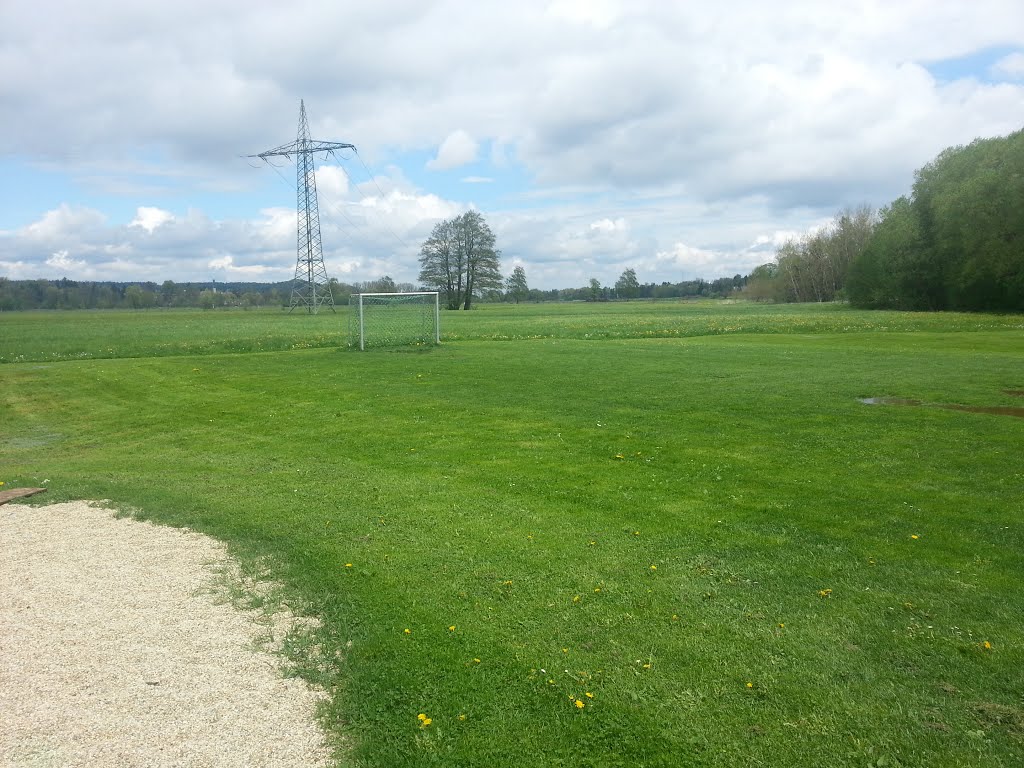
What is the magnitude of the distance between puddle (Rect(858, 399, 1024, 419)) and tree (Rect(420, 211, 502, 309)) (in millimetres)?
68415

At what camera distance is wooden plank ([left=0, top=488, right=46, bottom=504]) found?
381 inches

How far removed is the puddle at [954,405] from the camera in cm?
1423

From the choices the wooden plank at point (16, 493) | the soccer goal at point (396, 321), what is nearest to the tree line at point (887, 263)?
the soccer goal at point (396, 321)

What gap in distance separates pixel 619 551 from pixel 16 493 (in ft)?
27.0

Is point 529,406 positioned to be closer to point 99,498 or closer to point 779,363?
point 99,498

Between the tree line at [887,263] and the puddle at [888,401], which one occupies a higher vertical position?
the tree line at [887,263]

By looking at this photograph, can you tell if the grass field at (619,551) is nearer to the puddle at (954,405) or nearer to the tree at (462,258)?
the puddle at (954,405)

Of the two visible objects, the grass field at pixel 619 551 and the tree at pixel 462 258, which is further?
the tree at pixel 462 258

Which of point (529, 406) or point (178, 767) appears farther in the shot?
point (529, 406)

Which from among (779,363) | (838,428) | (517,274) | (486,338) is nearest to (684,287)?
(517,274)

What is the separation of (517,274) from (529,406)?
352ft

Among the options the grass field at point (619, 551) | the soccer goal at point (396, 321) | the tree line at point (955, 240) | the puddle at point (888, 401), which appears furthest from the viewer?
the tree line at point (955, 240)

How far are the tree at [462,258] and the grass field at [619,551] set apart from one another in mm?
65816

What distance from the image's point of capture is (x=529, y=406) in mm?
16109
